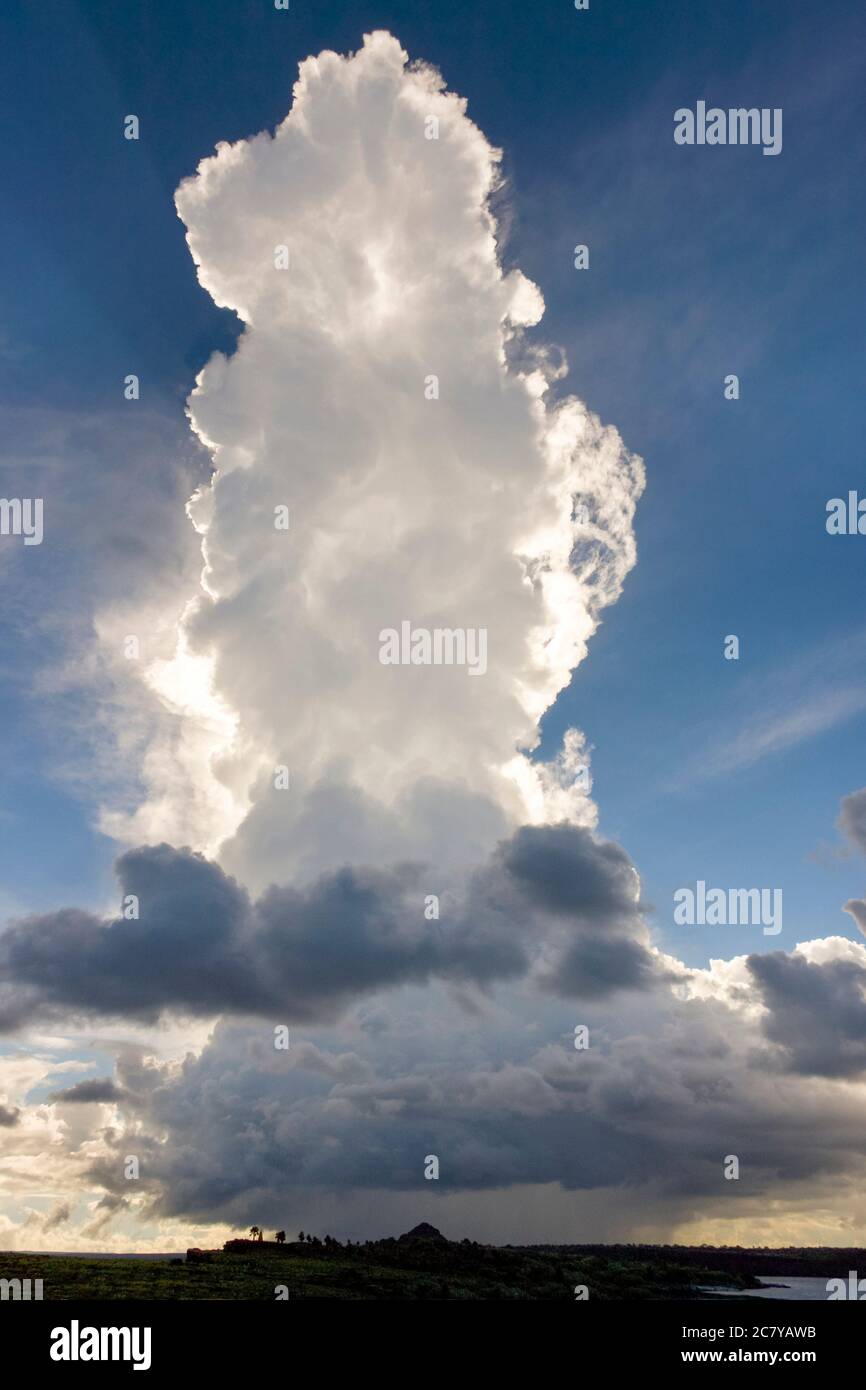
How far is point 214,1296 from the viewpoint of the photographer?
14038 centimetres
